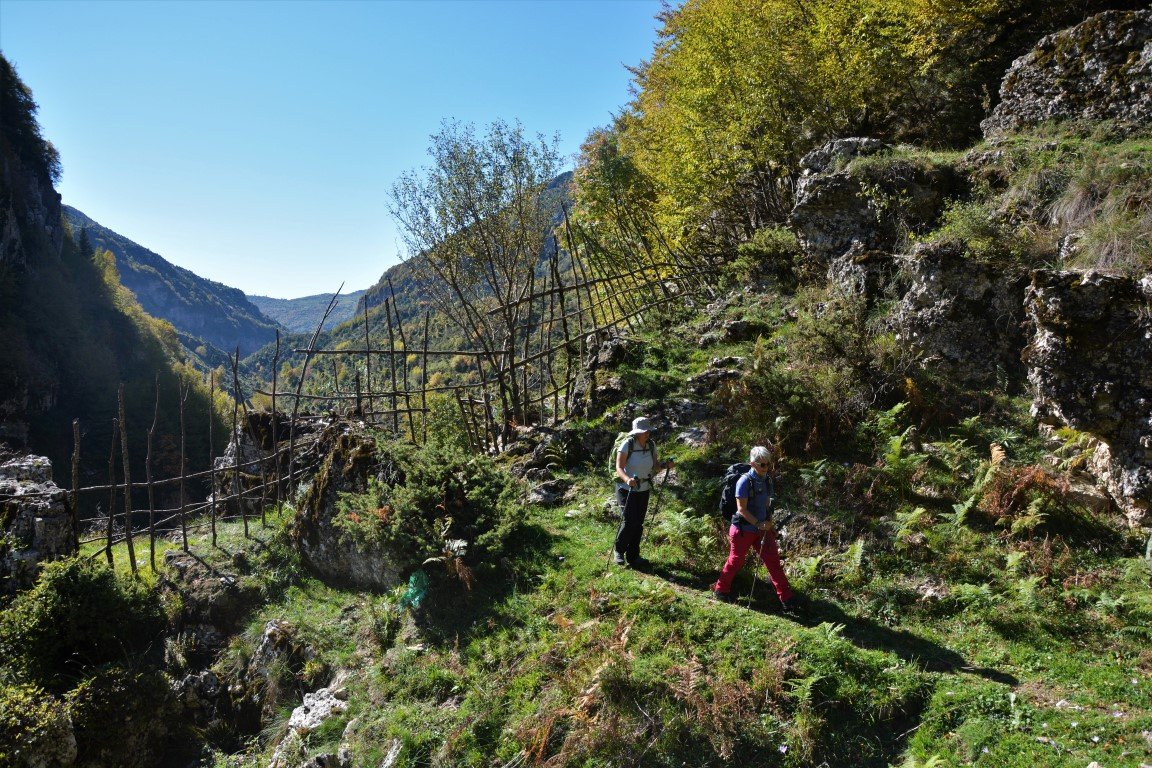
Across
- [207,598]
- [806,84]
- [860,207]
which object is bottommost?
[207,598]

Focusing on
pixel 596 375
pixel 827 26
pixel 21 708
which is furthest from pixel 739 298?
pixel 21 708

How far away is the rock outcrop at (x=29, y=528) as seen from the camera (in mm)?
8938

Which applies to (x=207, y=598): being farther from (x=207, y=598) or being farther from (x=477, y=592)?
(x=477, y=592)

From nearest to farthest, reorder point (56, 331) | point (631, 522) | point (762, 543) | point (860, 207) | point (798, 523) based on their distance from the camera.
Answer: point (762, 543)
point (631, 522)
point (798, 523)
point (860, 207)
point (56, 331)

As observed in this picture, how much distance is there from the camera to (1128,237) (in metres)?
7.03

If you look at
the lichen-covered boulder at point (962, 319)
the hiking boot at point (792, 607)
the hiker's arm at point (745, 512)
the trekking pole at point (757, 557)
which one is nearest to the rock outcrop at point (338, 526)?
the trekking pole at point (757, 557)

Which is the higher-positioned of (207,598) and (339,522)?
(339,522)

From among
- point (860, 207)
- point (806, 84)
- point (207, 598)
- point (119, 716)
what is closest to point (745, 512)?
point (860, 207)

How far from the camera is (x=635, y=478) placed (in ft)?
22.6

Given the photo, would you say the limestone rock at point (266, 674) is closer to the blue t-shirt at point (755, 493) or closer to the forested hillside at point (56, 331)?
the blue t-shirt at point (755, 493)

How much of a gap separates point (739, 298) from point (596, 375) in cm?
401

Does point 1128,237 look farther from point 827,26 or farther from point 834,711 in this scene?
point 827,26

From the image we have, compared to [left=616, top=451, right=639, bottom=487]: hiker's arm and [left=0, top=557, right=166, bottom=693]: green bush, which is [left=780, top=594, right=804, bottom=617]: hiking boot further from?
[left=0, top=557, right=166, bottom=693]: green bush

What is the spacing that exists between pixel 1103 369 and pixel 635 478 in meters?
4.98
